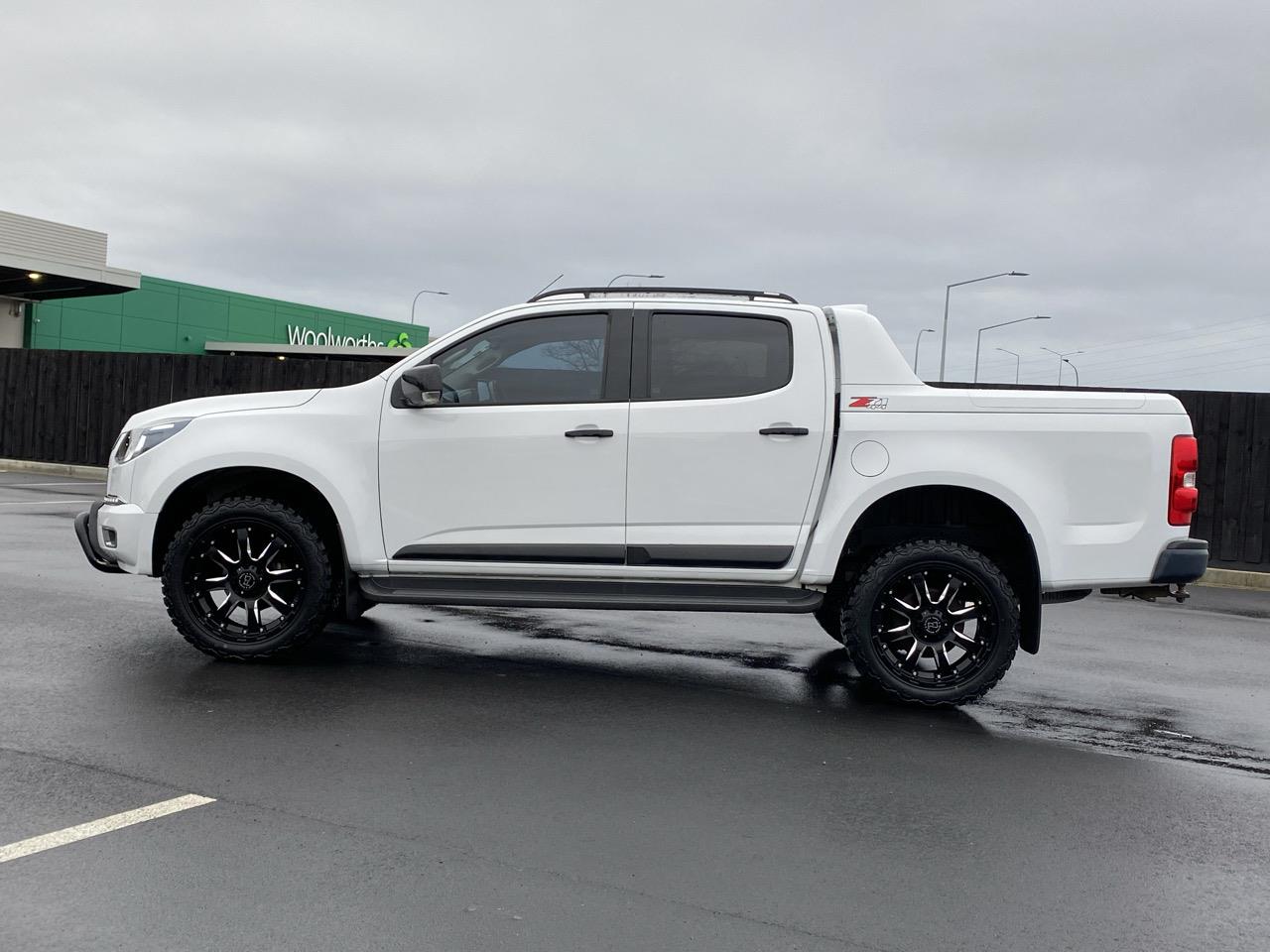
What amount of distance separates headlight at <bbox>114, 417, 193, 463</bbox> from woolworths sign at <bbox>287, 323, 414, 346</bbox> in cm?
5316

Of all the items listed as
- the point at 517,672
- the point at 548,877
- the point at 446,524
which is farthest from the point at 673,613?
the point at 548,877

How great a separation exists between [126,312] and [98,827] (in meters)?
49.4

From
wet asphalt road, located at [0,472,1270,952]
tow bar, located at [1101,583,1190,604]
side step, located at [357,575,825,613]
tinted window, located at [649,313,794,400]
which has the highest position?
tinted window, located at [649,313,794,400]

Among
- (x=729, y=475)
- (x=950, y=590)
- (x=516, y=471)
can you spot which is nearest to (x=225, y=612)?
(x=516, y=471)

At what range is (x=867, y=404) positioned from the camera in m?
6.41

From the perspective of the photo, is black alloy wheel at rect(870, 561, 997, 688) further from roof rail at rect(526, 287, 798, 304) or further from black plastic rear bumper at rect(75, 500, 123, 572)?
black plastic rear bumper at rect(75, 500, 123, 572)

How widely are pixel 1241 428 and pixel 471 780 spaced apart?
12.0 metres

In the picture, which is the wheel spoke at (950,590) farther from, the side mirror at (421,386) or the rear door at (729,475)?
the side mirror at (421,386)

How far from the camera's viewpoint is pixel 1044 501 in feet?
20.6

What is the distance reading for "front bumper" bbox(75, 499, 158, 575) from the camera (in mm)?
6625

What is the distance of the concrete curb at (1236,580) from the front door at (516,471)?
31.9ft

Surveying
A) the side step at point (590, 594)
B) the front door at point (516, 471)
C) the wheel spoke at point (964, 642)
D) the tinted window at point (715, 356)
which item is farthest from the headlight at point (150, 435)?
the wheel spoke at point (964, 642)

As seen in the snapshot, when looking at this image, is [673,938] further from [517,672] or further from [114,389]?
[114,389]

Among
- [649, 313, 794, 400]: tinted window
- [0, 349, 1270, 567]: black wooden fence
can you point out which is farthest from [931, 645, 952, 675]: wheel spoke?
[0, 349, 1270, 567]: black wooden fence
